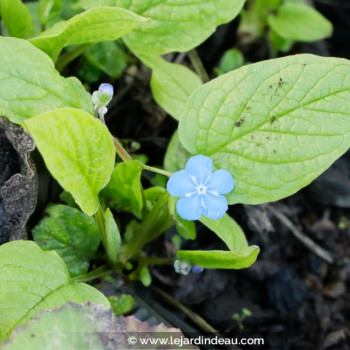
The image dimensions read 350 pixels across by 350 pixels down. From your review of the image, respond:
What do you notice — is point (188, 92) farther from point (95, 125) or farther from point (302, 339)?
point (302, 339)

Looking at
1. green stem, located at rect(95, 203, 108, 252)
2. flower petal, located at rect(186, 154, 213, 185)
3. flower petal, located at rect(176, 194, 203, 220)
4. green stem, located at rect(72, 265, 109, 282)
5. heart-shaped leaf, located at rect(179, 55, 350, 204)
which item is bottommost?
green stem, located at rect(72, 265, 109, 282)

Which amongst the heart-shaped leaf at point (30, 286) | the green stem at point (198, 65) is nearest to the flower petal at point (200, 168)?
the heart-shaped leaf at point (30, 286)

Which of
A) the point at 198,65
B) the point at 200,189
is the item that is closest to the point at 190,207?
the point at 200,189

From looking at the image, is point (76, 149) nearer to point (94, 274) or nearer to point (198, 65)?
point (94, 274)

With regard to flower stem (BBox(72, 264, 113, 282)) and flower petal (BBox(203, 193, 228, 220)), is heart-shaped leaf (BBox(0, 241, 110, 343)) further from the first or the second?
flower petal (BBox(203, 193, 228, 220))

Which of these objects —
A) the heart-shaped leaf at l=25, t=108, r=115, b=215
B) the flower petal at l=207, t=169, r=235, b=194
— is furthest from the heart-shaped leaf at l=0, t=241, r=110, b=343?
the flower petal at l=207, t=169, r=235, b=194

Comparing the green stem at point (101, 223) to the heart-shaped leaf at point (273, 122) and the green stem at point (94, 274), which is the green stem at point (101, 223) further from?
the heart-shaped leaf at point (273, 122)
